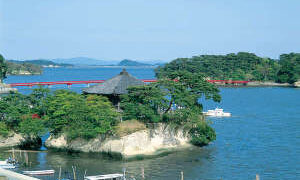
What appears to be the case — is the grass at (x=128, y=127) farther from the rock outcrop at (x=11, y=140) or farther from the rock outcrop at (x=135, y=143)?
the rock outcrop at (x=11, y=140)

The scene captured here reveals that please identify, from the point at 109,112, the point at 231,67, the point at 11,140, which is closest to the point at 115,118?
the point at 109,112

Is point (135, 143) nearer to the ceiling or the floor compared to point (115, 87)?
nearer to the floor

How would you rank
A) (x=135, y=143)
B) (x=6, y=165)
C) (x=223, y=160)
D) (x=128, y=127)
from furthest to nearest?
(x=223, y=160), (x=135, y=143), (x=128, y=127), (x=6, y=165)

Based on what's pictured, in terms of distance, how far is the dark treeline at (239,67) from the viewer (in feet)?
451

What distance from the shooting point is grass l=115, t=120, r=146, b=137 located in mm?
37125

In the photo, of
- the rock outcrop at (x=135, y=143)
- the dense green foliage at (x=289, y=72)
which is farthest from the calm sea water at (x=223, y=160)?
the dense green foliage at (x=289, y=72)

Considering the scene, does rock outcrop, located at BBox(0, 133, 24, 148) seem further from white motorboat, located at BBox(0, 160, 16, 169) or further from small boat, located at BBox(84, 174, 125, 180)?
small boat, located at BBox(84, 174, 125, 180)

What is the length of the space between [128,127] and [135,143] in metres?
1.63

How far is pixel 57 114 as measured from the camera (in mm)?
39344

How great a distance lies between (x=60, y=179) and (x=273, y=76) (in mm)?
120189

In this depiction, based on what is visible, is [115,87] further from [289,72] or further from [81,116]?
[289,72]

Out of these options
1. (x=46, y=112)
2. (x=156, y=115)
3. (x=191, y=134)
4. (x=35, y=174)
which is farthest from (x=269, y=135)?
(x=35, y=174)

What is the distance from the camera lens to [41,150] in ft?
135

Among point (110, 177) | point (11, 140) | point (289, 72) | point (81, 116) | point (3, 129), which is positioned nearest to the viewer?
point (110, 177)
